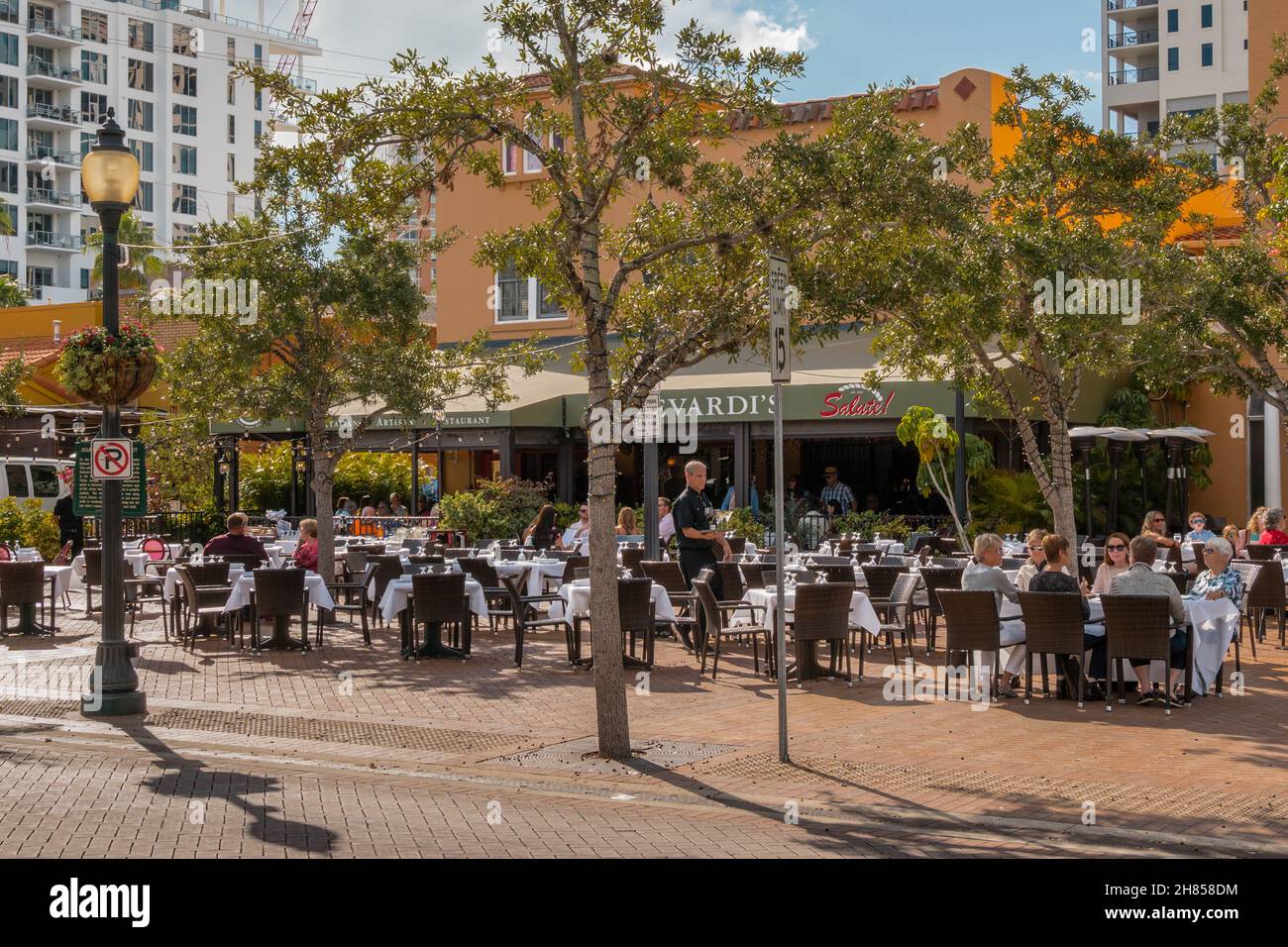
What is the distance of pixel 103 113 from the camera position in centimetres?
8106

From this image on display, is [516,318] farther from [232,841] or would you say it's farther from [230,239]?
[232,841]

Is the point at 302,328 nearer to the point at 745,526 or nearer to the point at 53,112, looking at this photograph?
the point at 745,526

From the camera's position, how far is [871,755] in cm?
962

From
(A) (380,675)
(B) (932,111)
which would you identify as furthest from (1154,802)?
(B) (932,111)

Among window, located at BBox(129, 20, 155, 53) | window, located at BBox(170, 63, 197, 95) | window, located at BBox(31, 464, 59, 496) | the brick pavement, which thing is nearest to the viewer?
the brick pavement

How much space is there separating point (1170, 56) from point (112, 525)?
8412cm

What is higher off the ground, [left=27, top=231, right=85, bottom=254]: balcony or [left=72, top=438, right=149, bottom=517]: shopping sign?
[left=27, top=231, right=85, bottom=254]: balcony

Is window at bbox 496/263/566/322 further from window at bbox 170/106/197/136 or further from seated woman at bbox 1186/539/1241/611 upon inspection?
window at bbox 170/106/197/136

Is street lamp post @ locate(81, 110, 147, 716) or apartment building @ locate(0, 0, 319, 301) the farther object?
apartment building @ locate(0, 0, 319, 301)

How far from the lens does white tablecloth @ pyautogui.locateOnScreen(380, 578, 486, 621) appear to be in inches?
605

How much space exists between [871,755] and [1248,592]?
27.2ft

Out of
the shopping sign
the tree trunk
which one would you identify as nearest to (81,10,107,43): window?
the tree trunk

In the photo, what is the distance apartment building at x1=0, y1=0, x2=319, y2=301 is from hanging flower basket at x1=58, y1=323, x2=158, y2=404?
69311mm

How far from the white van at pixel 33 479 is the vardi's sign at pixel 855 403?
15.3 meters
